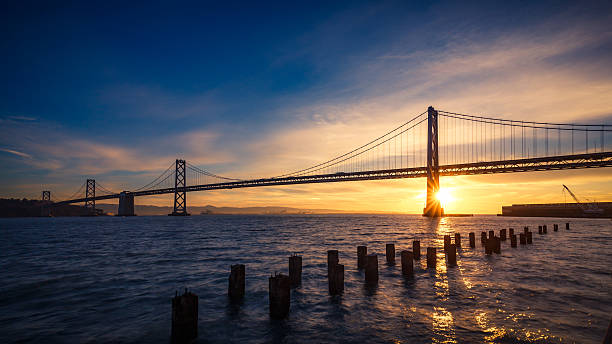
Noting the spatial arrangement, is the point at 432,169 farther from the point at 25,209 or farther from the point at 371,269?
the point at 25,209

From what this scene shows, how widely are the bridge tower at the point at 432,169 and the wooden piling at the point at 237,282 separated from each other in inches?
2228

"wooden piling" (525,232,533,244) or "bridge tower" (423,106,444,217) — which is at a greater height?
"bridge tower" (423,106,444,217)

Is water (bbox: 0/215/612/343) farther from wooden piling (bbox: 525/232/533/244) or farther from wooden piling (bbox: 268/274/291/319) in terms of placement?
wooden piling (bbox: 525/232/533/244)

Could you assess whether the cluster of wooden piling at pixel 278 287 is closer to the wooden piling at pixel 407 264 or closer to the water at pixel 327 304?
the wooden piling at pixel 407 264

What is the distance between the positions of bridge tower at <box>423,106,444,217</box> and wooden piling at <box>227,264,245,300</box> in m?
56.6

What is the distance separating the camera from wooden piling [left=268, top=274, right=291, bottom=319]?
641cm

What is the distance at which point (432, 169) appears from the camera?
5947 cm

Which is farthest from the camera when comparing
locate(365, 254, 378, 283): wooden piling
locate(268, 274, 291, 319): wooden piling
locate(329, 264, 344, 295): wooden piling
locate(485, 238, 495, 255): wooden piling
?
locate(485, 238, 495, 255): wooden piling

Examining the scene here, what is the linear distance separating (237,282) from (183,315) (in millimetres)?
2944

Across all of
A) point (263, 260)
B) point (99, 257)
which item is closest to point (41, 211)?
point (99, 257)

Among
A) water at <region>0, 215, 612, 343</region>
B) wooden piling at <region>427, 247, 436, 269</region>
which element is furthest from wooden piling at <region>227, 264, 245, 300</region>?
wooden piling at <region>427, 247, 436, 269</region>

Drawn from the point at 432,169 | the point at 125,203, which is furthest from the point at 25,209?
the point at 432,169

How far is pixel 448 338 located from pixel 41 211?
522 ft

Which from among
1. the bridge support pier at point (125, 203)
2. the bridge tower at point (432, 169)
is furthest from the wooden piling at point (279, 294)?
the bridge support pier at point (125, 203)
